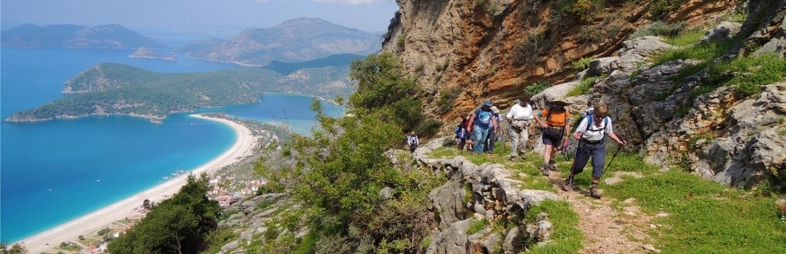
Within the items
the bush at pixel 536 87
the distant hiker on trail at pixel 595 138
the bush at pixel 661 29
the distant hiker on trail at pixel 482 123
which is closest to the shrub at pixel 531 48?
the bush at pixel 536 87

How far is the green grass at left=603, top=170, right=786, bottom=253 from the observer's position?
219 inches

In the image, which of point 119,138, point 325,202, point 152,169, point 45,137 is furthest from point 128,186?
point 325,202

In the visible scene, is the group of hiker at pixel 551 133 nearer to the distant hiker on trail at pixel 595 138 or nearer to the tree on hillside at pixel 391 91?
→ the distant hiker on trail at pixel 595 138

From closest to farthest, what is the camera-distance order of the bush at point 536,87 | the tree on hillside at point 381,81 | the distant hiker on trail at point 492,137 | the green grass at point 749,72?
the green grass at point 749,72, the distant hiker on trail at point 492,137, the bush at point 536,87, the tree on hillside at point 381,81

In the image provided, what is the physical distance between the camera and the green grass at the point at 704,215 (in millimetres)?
5574

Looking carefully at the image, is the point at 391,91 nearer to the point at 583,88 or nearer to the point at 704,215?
the point at 583,88

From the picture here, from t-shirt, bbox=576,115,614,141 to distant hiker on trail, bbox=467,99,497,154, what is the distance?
14.1ft

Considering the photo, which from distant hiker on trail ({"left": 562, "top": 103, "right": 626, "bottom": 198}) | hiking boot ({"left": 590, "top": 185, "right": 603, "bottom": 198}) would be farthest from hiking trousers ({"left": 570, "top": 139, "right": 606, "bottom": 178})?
hiking boot ({"left": 590, "top": 185, "right": 603, "bottom": 198})

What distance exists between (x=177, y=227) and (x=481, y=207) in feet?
95.4

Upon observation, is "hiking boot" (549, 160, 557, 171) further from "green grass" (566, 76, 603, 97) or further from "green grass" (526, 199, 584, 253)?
"green grass" (566, 76, 603, 97)

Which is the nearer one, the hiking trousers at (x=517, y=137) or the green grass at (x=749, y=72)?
the green grass at (x=749, y=72)

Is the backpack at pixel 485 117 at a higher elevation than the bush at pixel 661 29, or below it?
below

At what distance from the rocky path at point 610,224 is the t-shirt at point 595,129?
1.22m

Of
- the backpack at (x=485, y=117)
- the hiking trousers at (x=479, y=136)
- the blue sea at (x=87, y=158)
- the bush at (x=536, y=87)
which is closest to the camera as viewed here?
the backpack at (x=485, y=117)
